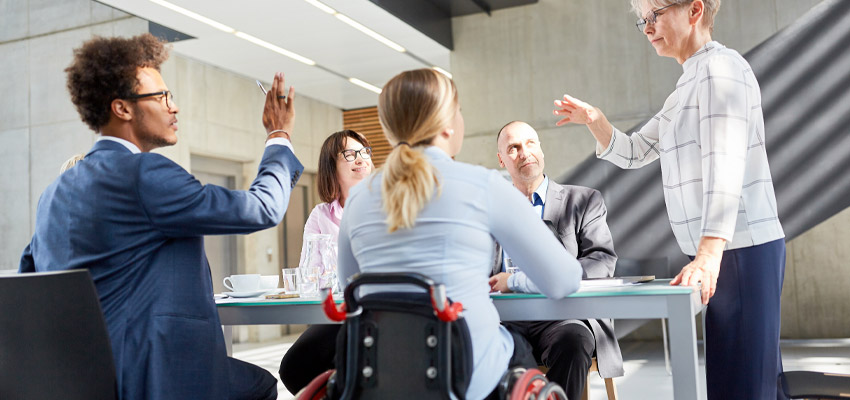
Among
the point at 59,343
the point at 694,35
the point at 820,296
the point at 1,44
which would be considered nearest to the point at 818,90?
the point at 820,296

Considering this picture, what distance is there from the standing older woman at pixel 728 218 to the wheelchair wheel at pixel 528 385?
478 mm

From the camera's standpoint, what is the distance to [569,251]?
290 cm

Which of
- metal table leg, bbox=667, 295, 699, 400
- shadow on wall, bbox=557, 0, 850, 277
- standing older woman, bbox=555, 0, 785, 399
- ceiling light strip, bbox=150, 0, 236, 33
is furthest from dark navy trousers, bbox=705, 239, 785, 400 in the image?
ceiling light strip, bbox=150, 0, 236, 33

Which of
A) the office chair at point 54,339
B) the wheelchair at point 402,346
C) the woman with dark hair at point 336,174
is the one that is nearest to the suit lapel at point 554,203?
the woman with dark hair at point 336,174

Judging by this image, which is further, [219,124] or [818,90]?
[219,124]

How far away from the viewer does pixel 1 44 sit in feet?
22.5

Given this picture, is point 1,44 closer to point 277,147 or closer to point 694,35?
point 277,147

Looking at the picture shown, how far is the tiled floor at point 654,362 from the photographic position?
4.66m

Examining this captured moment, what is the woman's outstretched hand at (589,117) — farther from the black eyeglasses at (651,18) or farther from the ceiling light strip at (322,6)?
the ceiling light strip at (322,6)

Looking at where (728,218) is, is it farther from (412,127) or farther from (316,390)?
(316,390)

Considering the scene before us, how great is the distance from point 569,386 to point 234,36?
18.3ft

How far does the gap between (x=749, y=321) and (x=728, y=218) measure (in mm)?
283

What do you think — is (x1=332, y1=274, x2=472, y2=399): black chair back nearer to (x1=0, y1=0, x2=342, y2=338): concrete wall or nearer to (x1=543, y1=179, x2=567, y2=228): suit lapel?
(x1=543, y1=179, x2=567, y2=228): suit lapel

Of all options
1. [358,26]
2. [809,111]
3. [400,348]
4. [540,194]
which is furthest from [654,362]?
[400,348]
